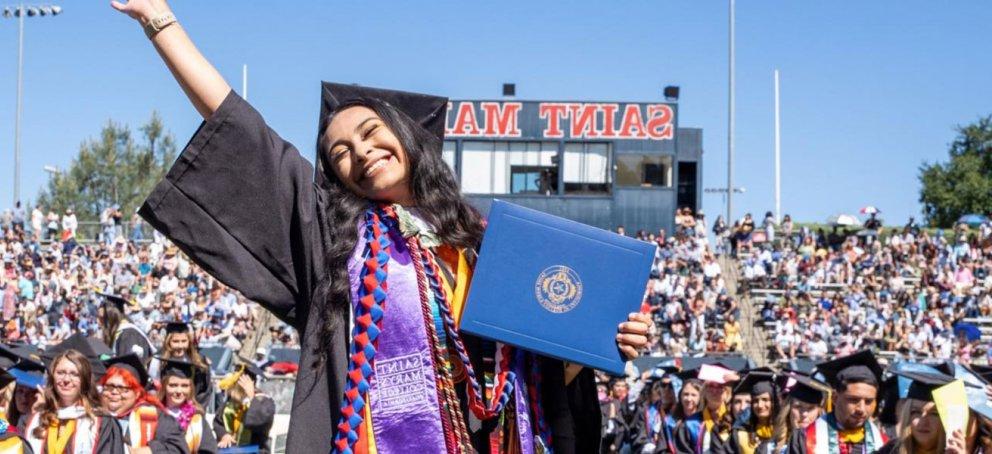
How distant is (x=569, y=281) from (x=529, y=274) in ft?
0.32

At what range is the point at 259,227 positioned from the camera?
9.59 feet

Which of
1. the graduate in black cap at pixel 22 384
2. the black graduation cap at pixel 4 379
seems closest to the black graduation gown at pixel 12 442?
the black graduation cap at pixel 4 379

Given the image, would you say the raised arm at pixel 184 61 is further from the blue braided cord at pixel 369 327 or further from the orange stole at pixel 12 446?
the orange stole at pixel 12 446

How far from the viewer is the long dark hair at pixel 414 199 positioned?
9.96ft

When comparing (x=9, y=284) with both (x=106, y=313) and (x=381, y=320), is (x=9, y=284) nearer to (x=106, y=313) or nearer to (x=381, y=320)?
(x=106, y=313)

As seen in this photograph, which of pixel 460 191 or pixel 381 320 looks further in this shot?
pixel 460 191

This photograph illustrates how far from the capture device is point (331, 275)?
3.00 m

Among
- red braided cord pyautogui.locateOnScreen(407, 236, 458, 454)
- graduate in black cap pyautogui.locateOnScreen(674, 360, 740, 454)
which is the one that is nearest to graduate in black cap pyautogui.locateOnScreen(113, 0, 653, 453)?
red braided cord pyautogui.locateOnScreen(407, 236, 458, 454)

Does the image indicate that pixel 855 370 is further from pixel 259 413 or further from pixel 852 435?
pixel 259 413

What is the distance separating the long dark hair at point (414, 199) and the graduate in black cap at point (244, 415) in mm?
8214

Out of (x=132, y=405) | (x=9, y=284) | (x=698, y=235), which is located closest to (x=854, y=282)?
(x=698, y=235)

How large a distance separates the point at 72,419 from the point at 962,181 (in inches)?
2500

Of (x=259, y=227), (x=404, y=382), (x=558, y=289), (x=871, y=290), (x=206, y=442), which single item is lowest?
(x=206, y=442)

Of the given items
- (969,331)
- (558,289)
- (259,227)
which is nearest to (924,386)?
(558,289)
